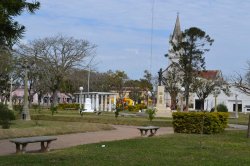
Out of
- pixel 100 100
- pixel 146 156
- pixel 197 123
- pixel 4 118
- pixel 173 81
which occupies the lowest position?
pixel 146 156

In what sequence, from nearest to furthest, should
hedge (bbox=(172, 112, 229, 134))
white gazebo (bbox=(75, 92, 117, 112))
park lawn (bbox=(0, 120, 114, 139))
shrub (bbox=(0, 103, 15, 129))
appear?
park lawn (bbox=(0, 120, 114, 139))
shrub (bbox=(0, 103, 15, 129))
hedge (bbox=(172, 112, 229, 134))
white gazebo (bbox=(75, 92, 117, 112))

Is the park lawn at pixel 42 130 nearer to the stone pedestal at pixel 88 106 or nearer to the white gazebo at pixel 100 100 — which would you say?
the stone pedestal at pixel 88 106

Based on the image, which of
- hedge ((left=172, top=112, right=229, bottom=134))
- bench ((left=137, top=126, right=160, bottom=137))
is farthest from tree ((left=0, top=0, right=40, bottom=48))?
hedge ((left=172, top=112, right=229, bottom=134))

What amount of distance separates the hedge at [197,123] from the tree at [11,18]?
57.0 feet

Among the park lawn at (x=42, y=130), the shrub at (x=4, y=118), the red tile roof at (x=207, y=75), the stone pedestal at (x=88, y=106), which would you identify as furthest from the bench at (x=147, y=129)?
the red tile roof at (x=207, y=75)

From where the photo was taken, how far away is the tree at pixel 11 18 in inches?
268

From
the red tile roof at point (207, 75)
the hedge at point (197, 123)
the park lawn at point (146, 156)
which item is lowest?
the park lawn at point (146, 156)

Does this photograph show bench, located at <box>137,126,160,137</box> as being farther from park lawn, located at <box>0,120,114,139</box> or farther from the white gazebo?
the white gazebo

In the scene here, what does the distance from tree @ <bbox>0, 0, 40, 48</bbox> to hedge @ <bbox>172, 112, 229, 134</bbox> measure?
1738 cm

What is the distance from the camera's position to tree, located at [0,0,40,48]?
6.80 metres

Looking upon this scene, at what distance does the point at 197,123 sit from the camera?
949 inches

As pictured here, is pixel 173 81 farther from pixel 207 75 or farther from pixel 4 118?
pixel 4 118

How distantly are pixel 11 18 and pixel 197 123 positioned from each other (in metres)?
18.2

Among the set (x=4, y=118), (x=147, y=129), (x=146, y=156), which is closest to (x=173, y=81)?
(x=4, y=118)
